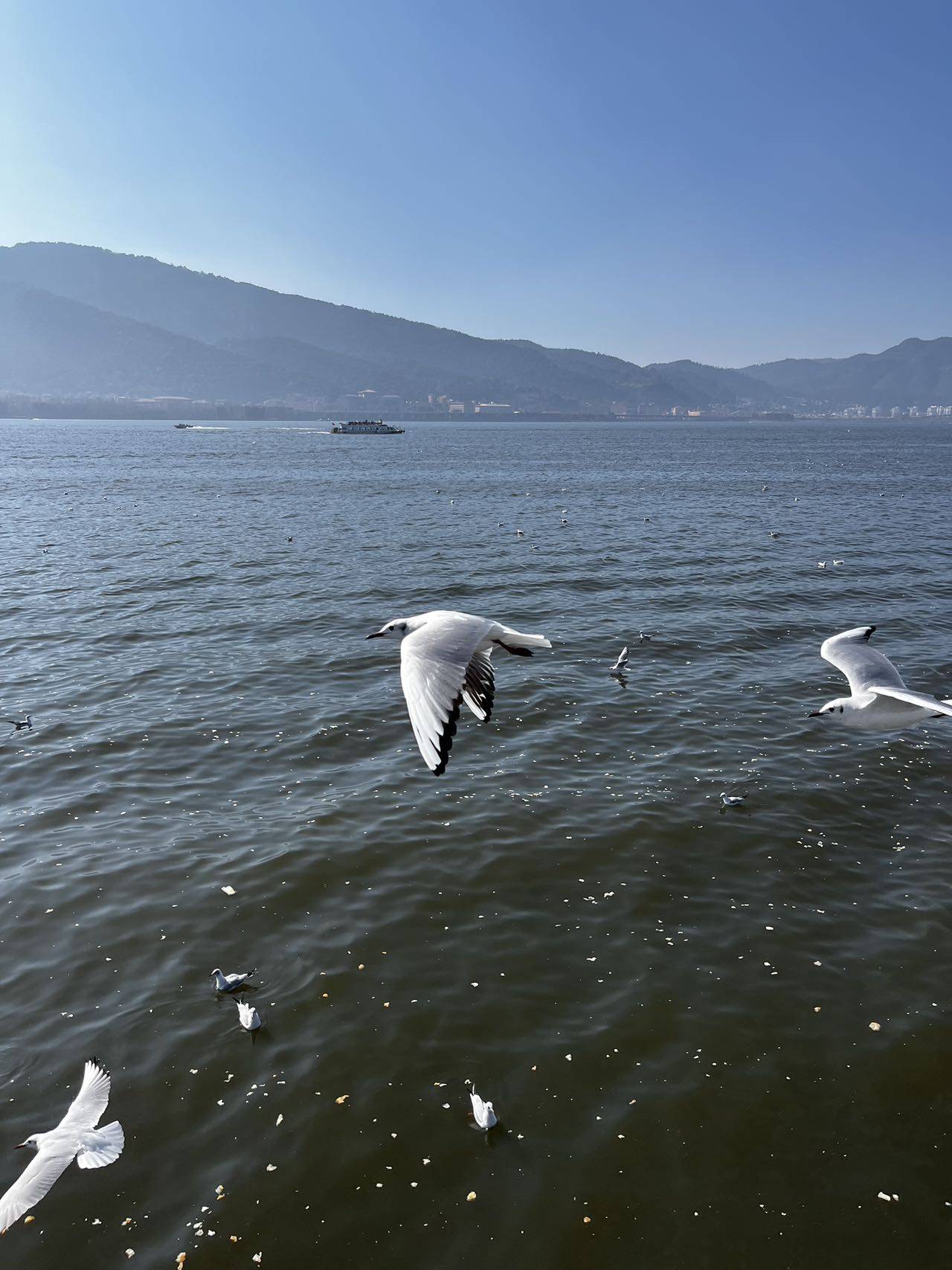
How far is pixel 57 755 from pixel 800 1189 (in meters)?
13.5

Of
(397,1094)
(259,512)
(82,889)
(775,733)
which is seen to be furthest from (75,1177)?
(259,512)

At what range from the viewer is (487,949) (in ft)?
30.2

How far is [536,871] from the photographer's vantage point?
10711 millimetres

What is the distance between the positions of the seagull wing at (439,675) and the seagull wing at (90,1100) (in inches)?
178

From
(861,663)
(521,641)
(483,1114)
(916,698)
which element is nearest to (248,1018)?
(483,1114)

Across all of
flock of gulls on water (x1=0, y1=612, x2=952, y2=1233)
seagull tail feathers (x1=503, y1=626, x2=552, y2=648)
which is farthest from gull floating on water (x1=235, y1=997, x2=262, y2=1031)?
seagull tail feathers (x1=503, y1=626, x2=552, y2=648)

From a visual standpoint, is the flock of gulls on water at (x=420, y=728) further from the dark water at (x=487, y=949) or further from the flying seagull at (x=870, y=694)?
the flying seagull at (x=870, y=694)

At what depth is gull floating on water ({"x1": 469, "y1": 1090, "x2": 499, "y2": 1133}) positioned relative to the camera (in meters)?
6.80

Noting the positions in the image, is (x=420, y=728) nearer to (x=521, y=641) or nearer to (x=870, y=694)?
(x=521, y=641)

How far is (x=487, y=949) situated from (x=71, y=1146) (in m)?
4.60

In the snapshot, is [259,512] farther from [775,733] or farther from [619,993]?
[619,993]

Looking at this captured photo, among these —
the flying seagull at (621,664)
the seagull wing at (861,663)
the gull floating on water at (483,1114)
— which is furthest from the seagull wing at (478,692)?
the flying seagull at (621,664)

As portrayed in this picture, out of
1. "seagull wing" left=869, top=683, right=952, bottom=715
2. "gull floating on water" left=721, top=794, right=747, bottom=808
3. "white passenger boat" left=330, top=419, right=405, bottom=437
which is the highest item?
"white passenger boat" left=330, top=419, right=405, bottom=437

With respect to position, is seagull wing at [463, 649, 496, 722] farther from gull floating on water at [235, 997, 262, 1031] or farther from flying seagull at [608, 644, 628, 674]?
flying seagull at [608, 644, 628, 674]
